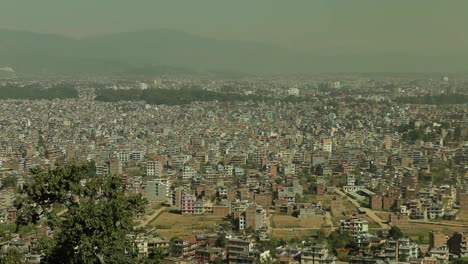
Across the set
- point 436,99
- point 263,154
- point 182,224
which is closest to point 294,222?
point 182,224

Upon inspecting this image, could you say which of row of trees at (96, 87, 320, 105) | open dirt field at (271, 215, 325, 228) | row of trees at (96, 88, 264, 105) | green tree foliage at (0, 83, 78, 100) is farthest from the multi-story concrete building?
green tree foliage at (0, 83, 78, 100)

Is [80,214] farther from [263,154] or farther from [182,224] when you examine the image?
[263,154]

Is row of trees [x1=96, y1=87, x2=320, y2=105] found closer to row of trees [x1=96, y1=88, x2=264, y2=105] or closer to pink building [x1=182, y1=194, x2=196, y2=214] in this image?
row of trees [x1=96, y1=88, x2=264, y2=105]

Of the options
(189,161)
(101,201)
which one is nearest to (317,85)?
(189,161)

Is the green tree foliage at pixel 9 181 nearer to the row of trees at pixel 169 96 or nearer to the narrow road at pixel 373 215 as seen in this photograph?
the narrow road at pixel 373 215

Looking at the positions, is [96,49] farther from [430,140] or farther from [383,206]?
[383,206]
